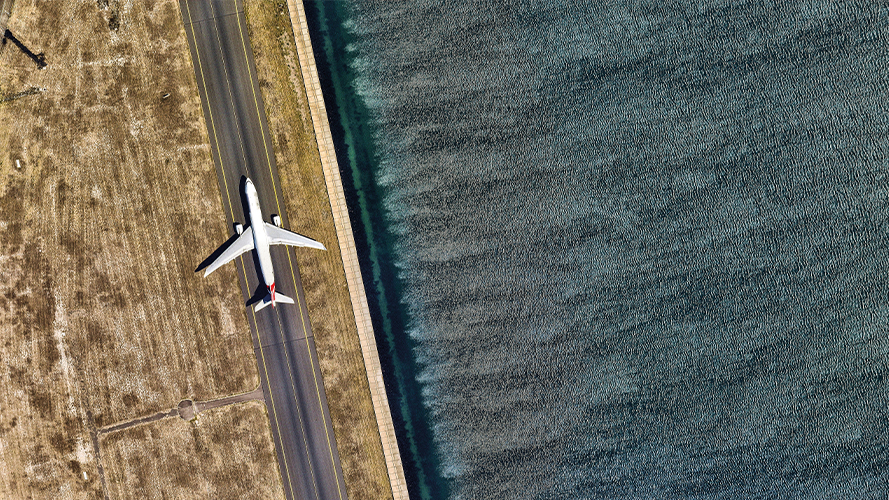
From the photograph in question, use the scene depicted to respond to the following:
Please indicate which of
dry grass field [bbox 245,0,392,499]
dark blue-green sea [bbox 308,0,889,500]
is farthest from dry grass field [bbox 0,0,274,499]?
dark blue-green sea [bbox 308,0,889,500]

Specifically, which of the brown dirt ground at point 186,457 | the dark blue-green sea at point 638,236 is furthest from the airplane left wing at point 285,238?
the brown dirt ground at point 186,457

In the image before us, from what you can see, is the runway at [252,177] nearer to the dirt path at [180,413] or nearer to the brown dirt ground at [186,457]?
the brown dirt ground at [186,457]

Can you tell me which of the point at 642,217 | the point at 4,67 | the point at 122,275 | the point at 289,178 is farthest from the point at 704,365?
the point at 4,67

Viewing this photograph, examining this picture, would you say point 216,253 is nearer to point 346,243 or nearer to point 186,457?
point 346,243

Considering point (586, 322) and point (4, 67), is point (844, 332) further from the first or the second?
point (4, 67)

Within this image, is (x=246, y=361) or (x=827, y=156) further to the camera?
(x=246, y=361)
